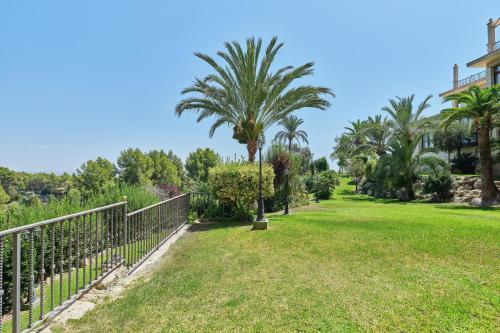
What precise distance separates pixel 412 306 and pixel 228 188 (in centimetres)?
793

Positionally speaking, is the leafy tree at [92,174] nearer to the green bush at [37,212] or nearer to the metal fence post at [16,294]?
the green bush at [37,212]

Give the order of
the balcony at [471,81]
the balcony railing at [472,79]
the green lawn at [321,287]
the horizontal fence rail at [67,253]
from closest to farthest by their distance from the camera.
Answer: the horizontal fence rail at [67,253] < the green lawn at [321,287] < the balcony at [471,81] < the balcony railing at [472,79]

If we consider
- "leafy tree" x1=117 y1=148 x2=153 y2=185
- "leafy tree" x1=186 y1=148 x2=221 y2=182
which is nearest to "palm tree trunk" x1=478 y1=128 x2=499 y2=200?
"leafy tree" x1=117 y1=148 x2=153 y2=185

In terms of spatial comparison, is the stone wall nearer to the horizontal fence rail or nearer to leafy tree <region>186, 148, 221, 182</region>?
the horizontal fence rail

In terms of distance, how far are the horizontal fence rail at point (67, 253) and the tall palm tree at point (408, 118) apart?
80.6ft

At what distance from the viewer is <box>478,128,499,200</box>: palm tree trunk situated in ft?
57.4

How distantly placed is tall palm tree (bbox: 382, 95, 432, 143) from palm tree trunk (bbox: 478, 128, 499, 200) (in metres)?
9.32

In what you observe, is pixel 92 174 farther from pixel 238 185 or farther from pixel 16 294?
pixel 16 294

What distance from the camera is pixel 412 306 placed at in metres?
3.58

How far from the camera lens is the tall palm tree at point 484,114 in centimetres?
1682

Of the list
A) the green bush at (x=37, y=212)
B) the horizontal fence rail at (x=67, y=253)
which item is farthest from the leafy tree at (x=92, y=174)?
the horizontal fence rail at (x=67, y=253)

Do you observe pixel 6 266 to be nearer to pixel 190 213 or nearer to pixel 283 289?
pixel 283 289

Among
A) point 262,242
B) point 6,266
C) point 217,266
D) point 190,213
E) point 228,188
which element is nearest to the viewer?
point 6,266

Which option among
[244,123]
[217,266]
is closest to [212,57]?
[244,123]
